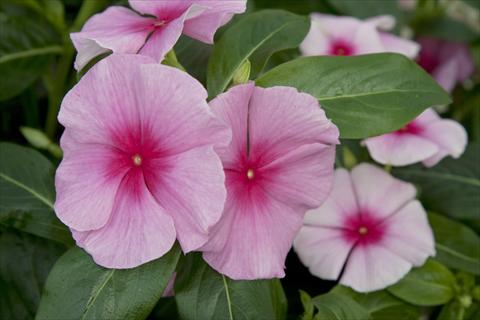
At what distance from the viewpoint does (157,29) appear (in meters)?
0.85

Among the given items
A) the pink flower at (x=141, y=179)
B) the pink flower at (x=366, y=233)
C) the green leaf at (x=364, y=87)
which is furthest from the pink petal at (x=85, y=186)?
the pink flower at (x=366, y=233)

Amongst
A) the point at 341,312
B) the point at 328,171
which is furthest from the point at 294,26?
the point at 341,312

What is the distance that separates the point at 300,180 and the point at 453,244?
429mm

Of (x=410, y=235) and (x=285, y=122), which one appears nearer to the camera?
(x=285, y=122)

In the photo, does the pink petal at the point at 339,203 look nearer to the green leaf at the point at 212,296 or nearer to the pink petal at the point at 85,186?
the green leaf at the point at 212,296

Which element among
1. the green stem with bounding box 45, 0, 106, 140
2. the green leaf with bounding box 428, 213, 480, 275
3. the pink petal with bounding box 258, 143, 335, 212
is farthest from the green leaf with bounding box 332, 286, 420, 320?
the green stem with bounding box 45, 0, 106, 140

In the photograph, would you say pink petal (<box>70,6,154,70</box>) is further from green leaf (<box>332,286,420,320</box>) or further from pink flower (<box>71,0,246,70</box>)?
green leaf (<box>332,286,420,320</box>)

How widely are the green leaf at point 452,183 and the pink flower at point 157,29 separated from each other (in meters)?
0.54

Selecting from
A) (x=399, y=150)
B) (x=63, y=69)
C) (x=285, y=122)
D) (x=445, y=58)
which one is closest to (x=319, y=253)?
(x=399, y=150)

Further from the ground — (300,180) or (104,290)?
(300,180)

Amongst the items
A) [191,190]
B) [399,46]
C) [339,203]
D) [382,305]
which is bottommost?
[382,305]

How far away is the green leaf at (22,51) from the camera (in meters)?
1.15

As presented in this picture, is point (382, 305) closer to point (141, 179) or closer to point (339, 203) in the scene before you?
point (339, 203)

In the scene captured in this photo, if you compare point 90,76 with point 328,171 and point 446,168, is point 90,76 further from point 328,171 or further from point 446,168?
point 446,168
